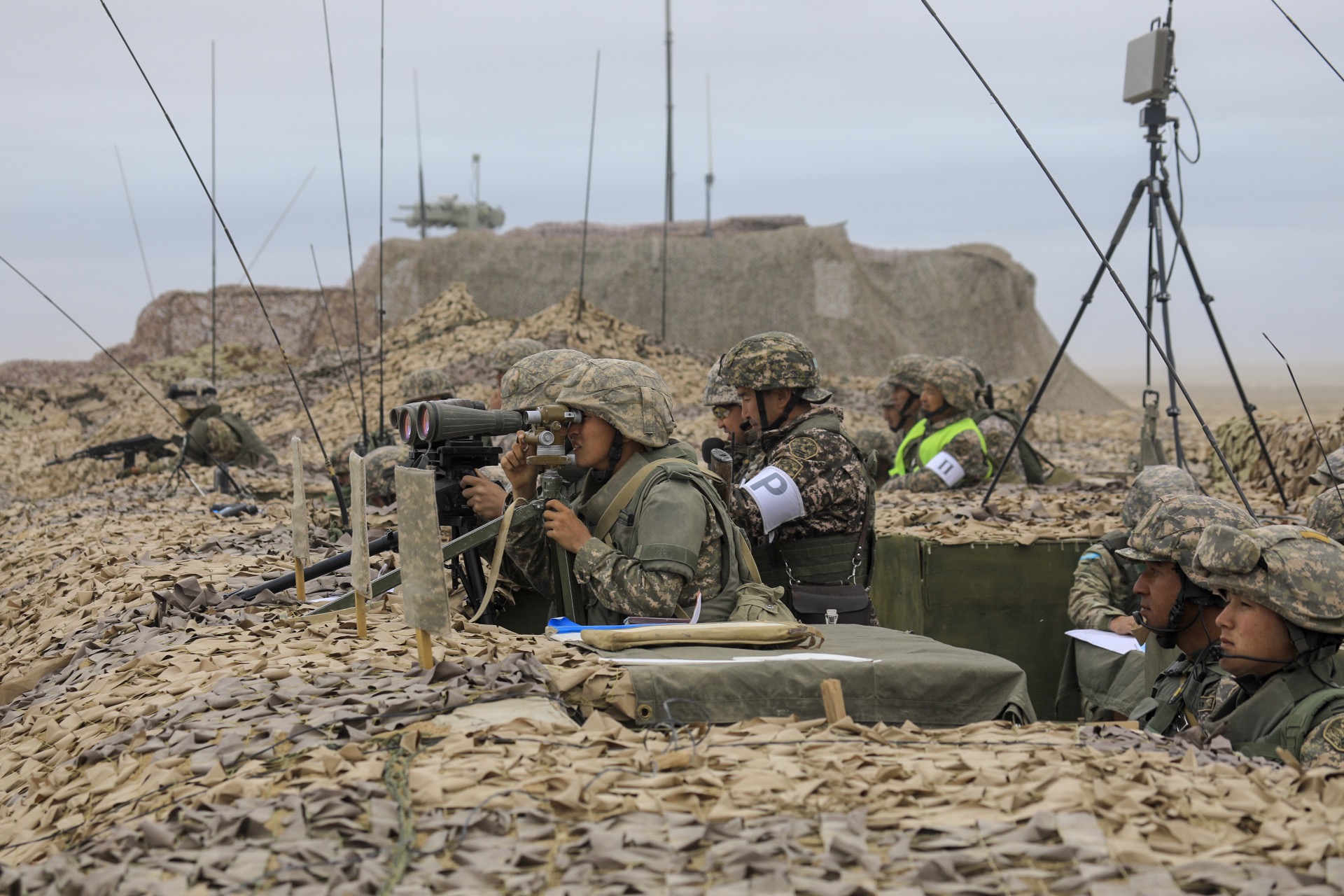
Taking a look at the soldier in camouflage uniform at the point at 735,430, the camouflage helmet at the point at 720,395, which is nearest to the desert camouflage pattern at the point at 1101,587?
the soldier in camouflage uniform at the point at 735,430

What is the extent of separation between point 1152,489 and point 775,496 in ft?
6.73

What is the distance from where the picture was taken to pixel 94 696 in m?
4.10

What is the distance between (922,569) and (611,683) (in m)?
4.29

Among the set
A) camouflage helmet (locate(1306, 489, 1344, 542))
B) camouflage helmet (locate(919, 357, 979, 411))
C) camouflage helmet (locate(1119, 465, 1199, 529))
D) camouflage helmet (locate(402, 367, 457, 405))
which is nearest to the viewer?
camouflage helmet (locate(1119, 465, 1199, 529))

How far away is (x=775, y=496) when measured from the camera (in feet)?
18.4

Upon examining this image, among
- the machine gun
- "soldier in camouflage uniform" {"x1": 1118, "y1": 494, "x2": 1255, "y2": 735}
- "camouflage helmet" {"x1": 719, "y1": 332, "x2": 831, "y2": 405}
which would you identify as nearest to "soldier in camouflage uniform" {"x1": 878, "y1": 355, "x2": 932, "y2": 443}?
"camouflage helmet" {"x1": 719, "y1": 332, "x2": 831, "y2": 405}

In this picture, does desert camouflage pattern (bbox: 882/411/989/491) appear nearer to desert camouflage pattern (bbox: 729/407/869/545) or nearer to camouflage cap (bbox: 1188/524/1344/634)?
desert camouflage pattern (bbox: 729/407/869/545)

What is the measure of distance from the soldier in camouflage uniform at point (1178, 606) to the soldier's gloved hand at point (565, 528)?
2180 millimetres

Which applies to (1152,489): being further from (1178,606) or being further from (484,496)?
(484,496)

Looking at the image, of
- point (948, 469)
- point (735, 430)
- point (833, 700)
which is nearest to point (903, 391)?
point (948, 469)

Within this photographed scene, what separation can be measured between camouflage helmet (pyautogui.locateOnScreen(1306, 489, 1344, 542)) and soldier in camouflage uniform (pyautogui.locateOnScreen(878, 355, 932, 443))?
10.6ft

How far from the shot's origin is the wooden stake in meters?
3.56

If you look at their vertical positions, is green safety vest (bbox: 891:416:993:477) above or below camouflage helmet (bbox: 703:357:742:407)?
below

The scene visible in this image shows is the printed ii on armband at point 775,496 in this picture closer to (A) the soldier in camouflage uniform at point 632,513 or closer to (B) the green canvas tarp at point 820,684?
(A) the soldier in camouflage uniform at point 632,513
